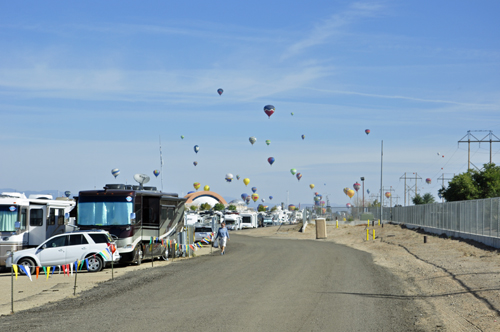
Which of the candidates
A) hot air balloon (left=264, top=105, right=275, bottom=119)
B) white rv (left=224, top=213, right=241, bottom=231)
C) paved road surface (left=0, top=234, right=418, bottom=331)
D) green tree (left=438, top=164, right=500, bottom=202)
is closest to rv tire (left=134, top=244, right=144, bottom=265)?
paved road surface (left=0, top=234, right=418, bottom=331)

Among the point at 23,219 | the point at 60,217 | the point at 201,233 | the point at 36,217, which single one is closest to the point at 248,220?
the point at 201,233

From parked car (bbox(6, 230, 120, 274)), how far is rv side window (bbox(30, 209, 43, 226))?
7.47 feet

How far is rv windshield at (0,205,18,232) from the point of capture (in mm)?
22938

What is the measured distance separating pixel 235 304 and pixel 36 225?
14265 mm

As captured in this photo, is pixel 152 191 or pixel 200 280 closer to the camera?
pixel 200 280

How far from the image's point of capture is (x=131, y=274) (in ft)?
65.6

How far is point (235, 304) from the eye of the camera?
42.1 ft

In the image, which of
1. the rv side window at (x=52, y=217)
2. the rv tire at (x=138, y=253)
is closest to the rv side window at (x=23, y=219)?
the rv side window at (x=52, y=217)

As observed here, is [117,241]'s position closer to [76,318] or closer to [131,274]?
[131,274]

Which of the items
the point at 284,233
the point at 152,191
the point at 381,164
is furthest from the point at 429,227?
the point at 152,191

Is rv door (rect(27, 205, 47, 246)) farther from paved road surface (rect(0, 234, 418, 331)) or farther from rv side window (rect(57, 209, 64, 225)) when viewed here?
paved road surface (rect(0, 234, 418, 331))

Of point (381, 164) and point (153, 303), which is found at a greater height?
point (381, 164)

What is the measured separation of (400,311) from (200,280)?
24.4 ft

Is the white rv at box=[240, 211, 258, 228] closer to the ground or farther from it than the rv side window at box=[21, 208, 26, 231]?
closer to the ground
